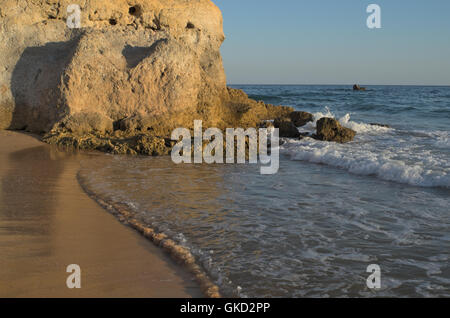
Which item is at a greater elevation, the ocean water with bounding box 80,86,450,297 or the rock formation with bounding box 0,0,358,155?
the rock formation with bounding box 0,0,358,155

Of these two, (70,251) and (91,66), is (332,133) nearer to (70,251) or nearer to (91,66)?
(91,66)

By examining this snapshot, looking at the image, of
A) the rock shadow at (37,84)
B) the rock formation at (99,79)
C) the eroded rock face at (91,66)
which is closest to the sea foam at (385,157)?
the rock formation at (99,79)

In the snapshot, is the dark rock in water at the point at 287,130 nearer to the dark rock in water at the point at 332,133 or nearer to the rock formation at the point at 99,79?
the dark rock in water at the point at 332,133

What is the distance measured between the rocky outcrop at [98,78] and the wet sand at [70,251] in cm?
339

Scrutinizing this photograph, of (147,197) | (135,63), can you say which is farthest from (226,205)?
(135,63)

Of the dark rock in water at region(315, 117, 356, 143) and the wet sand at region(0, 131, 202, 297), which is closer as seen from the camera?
the wet sand at region(0, 131, 202, 297)

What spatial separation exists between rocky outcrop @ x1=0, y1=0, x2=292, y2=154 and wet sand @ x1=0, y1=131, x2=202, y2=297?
3.39m

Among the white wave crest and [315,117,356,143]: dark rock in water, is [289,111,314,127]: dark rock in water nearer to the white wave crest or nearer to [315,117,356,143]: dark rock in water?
[315,117,356,143]: dark rock in water

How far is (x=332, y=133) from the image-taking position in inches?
426

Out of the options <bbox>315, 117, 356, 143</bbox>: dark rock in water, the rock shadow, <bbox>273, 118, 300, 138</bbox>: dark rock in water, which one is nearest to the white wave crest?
<bbox>315, 117, 356, 143</bbox>: dark rock in water

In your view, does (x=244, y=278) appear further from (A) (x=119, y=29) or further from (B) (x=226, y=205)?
(A) (x=119, y=29)

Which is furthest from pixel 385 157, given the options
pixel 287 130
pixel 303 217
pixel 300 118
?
pixel 300 118

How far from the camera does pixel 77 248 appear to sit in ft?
11.3

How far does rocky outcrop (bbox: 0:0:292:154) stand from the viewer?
9016mm
